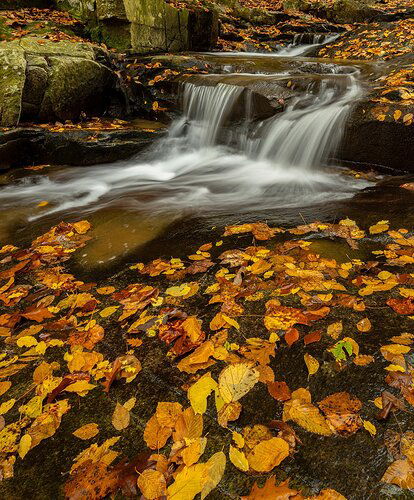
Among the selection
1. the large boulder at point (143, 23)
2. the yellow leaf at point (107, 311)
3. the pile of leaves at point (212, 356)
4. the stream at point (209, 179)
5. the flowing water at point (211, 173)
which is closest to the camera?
the pile of leaves at point (212, 356)

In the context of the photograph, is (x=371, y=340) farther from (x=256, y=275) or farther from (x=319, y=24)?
(x=319, y=24)

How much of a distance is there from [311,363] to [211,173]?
5.07 meters

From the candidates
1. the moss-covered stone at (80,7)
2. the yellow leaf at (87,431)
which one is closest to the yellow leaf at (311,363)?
the yellow leaf at (87,431)

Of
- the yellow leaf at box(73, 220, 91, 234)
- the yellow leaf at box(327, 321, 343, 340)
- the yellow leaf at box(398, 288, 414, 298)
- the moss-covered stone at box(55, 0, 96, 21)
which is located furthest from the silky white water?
the moss-covered stone at box(55, 0, 96, 21)

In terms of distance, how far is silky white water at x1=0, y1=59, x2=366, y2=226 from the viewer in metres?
4.83

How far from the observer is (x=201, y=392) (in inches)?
67.2

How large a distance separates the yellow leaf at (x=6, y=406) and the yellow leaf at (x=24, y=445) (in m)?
0.24

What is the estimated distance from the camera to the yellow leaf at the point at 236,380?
1.69 metres

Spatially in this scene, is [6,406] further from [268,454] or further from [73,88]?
[73,88]

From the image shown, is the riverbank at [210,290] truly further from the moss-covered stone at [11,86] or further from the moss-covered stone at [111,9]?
the moss-covered stone at [111,9]

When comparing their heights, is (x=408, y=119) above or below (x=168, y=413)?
above

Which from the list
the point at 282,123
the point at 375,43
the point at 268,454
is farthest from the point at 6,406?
the point at 375,43

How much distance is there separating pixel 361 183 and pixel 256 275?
322 cm

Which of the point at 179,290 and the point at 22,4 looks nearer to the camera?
the point at 179,290
